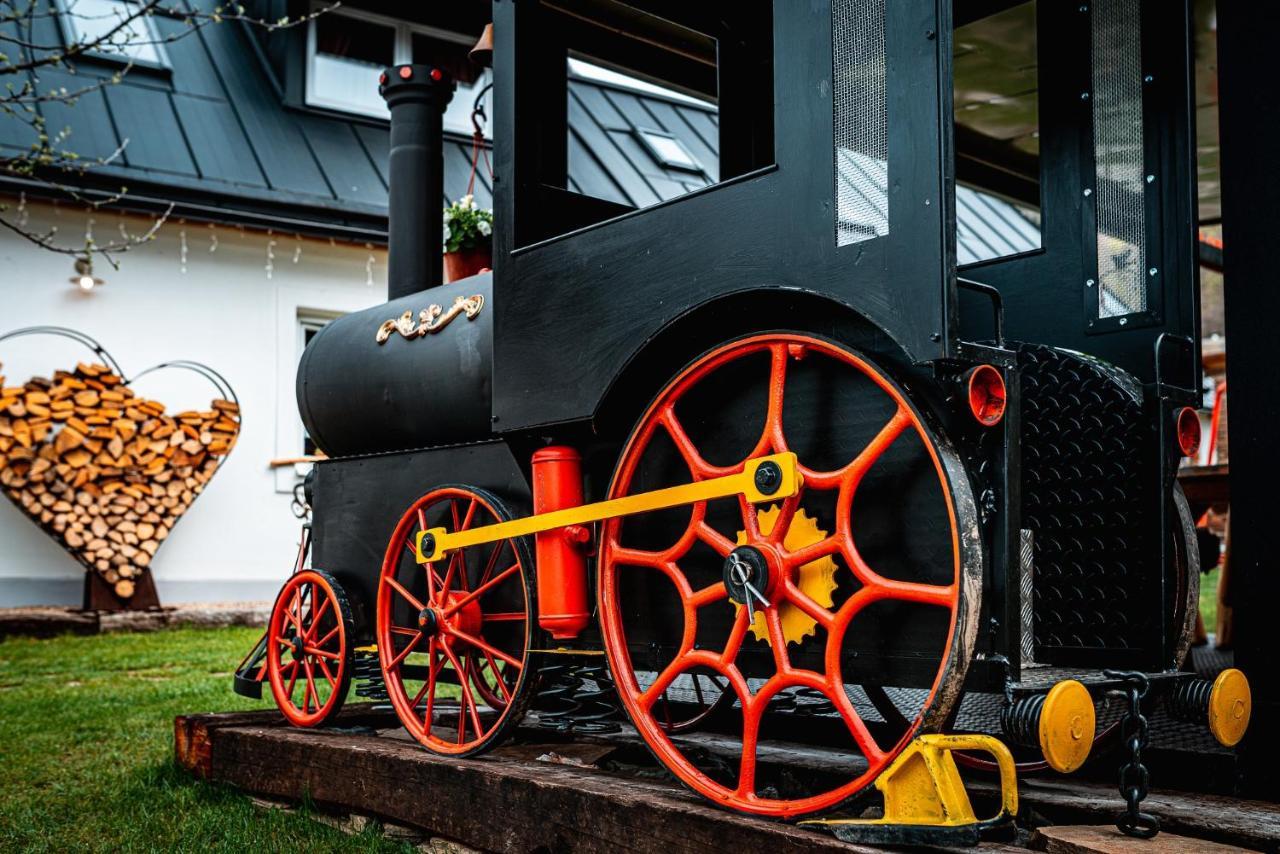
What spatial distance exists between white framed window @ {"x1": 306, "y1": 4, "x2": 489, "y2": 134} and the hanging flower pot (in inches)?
305

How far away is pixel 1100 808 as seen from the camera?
244 cm

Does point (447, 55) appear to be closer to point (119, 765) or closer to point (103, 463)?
point (103, 463)

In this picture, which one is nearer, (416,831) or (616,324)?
(616,324)

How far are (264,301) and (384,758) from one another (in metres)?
7.59

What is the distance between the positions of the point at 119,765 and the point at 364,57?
863 cm

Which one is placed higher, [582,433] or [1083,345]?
[1083,345]

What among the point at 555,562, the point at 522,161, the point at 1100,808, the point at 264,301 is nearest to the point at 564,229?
the point at 522,161

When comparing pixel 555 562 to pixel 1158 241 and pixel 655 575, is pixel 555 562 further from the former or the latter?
pixel 1158 241

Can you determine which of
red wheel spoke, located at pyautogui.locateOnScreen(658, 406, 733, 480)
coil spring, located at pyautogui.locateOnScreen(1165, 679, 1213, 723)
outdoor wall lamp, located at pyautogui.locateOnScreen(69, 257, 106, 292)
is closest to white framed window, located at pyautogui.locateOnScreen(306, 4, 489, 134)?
outdoor wall lamp, located at pyautogui.locateOnScreen(69, 257, 106, 292)

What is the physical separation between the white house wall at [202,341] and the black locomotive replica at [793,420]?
5909mm

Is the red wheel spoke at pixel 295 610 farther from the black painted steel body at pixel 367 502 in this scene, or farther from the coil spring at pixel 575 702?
the coil spring at pixel 575 702

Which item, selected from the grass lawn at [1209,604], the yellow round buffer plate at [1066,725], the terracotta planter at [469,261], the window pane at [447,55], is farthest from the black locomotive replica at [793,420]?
the window pane at [447,55]

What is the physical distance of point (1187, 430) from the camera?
2.82 meters

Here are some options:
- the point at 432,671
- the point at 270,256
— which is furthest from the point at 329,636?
the point at 270,256
